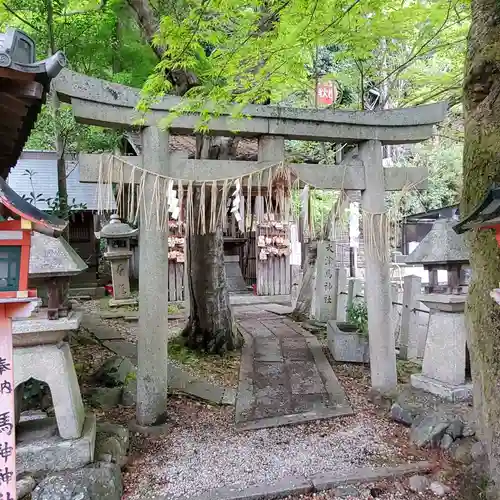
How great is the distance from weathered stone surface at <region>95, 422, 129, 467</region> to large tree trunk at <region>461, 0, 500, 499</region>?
10.5ft

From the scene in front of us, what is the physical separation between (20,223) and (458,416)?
180 inches

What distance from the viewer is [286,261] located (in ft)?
47.6

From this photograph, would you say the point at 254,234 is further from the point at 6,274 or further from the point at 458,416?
the point at 6,274

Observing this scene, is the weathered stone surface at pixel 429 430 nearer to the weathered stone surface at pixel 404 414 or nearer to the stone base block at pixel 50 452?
the weathered stone surface at pixel 404 414

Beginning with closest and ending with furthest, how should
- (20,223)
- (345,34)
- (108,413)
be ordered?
(20,223) → (108,413) → (345,34)

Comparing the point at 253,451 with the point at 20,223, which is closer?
the point at 20,223

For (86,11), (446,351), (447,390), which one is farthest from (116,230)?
(447,390)

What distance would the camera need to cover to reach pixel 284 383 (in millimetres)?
6137

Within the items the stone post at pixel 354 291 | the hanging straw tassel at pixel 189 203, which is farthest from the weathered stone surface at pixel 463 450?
the stone post at pixel 354 291

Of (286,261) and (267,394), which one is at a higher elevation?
(286,261)

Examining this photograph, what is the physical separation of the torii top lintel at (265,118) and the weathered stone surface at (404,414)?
136 inches

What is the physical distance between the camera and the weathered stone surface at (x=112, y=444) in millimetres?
3635

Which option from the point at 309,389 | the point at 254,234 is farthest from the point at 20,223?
the point at 254,234

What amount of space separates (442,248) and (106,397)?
475 cm
